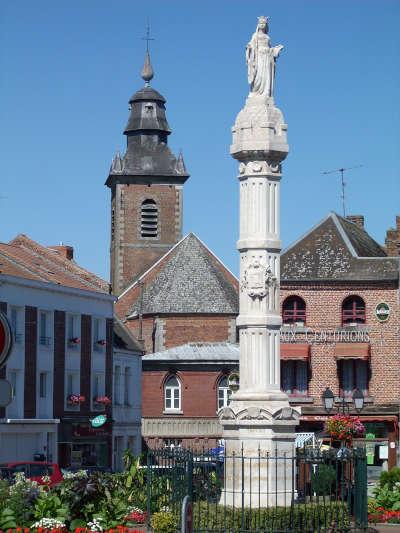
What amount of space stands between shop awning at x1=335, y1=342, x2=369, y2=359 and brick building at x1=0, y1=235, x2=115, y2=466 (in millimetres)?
10140

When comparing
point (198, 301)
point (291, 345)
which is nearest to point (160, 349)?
point (198, 301)

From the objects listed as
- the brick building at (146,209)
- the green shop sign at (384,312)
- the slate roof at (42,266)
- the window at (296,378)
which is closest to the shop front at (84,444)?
the slate roof at (42,266)

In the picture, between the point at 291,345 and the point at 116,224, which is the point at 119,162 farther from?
the point at 291,345

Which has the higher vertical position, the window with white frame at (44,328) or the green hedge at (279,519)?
the window with white frame at (44,328)

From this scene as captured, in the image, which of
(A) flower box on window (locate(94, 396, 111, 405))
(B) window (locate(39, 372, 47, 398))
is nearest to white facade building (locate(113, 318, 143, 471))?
(A) flower box on window (locate(94, 396, 111, 405))

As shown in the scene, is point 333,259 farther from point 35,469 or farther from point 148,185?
point 148,185

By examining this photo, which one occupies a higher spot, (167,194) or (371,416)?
(167,194)

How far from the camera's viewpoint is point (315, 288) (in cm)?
5644

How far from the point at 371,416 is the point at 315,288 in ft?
18.7

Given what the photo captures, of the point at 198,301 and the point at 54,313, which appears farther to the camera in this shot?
the point at 198,301

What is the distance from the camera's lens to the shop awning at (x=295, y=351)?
181ft

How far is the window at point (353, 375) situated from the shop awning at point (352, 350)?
0.48 meters

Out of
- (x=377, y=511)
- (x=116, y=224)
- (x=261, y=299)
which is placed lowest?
(x=377, y=511)

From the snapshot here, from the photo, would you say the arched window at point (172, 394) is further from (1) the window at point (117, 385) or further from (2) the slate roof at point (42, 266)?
(2) the slate roof at point (42, 266)
